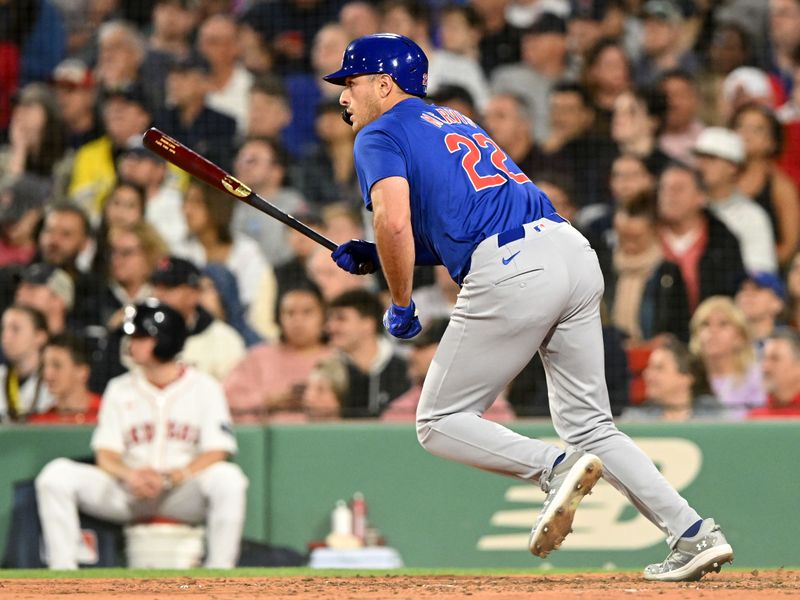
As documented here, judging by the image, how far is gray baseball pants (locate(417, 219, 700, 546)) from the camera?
4090 millimetres

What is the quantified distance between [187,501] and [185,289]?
5.51 ft

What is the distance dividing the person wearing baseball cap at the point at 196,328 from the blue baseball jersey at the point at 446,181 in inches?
147

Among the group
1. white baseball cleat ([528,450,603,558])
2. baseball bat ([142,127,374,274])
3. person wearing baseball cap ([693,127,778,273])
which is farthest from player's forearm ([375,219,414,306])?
person wearing baseball cap ([693,127,778,273])

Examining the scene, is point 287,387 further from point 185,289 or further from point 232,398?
point 185,289

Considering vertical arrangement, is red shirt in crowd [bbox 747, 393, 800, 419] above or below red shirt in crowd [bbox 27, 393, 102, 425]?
above

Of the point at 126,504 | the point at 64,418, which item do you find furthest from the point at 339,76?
the point at 64,418

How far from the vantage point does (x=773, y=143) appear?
27.5 ft

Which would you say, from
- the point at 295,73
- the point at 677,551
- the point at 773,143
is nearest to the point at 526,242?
the point at 677,551

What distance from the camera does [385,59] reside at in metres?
4.32

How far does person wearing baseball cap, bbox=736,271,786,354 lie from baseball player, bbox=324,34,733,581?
338cm

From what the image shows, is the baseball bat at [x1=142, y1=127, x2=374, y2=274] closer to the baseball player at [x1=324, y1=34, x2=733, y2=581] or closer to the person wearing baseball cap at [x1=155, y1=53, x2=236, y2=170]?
the baseball player at [x1=324, y1=34, x2=733, y2=581]

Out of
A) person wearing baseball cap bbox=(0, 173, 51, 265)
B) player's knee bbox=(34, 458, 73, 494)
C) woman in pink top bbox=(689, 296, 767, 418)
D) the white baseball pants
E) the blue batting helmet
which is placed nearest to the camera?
the blue batting helmet

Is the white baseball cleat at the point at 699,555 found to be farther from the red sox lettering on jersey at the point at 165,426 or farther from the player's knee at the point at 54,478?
the player's knee at the point at 54,478

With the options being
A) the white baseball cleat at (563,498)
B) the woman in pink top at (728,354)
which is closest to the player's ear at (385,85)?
the white baseball cleat at (563,498)
